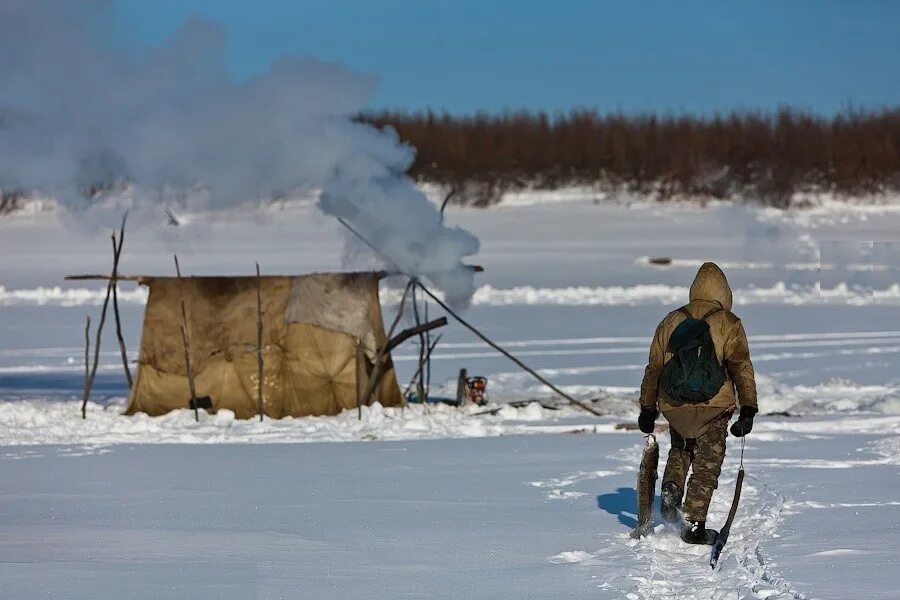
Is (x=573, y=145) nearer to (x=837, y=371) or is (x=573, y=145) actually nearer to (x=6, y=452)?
(x=837, y=371)

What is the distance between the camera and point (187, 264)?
43.1 m

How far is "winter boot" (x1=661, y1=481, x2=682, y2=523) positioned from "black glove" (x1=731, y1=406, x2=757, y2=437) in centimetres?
47

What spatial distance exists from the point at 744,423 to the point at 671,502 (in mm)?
588

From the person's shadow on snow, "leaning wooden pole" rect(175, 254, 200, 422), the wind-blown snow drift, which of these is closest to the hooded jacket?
the person's shadow on snow

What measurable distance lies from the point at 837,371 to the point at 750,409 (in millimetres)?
12596

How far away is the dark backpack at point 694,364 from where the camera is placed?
760 cm

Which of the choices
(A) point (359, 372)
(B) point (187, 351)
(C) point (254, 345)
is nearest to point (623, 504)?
(A) point (359, 372)

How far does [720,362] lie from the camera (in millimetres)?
7754

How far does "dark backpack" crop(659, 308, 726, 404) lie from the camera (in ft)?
24.9

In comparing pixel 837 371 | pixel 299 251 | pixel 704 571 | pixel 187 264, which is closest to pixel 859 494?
pixel 704 571

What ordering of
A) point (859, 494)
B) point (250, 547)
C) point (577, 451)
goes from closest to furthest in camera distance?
1. point (250, 547)
2. point (859, 494)
3. point (577, 451)

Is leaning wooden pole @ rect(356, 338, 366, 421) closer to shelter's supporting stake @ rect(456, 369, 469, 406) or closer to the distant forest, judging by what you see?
shelter's supporting stake @ rect(456, 369, 469, 406)

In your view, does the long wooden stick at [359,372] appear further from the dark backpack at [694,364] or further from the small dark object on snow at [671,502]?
the dark backpack at [694,364]

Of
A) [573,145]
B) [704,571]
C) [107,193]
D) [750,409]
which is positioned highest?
[573,145]
